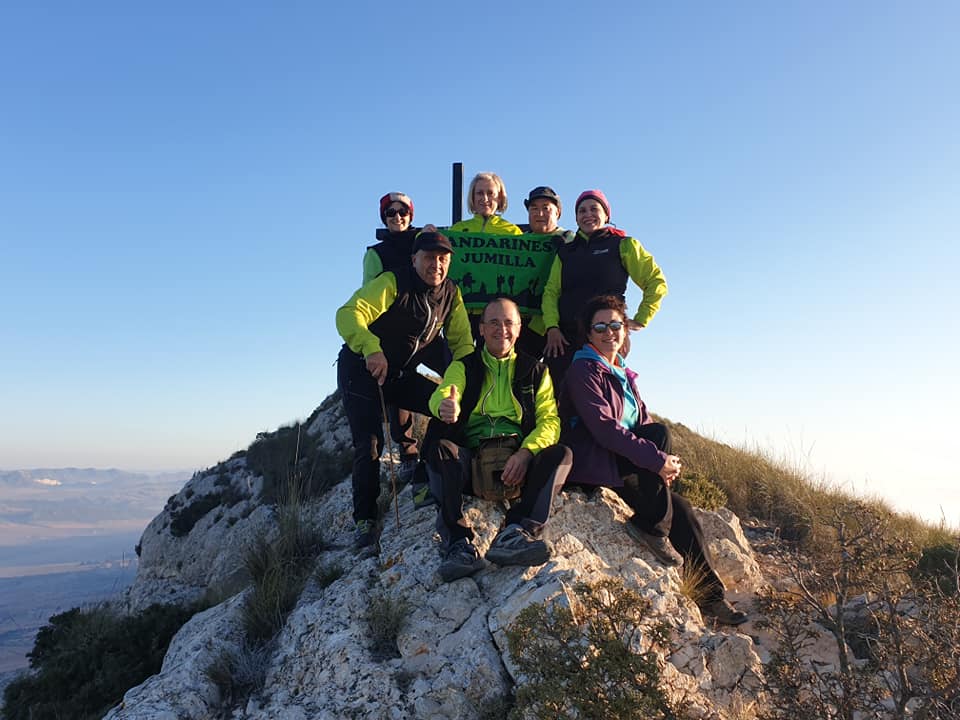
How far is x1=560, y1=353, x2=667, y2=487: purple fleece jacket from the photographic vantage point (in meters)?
4.73

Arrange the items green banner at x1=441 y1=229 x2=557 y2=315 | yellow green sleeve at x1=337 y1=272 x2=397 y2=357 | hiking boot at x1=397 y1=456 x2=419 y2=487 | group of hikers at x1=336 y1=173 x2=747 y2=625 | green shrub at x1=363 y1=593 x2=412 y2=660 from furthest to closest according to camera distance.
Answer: hiking boot at x1=397 y1=456 x2=419 y2=487 → green banner at x1=441 y1=229 x2=557 y2=315 → yellow green sleeve at x1=337 y1=272 x2=397 y2=357 → group of hikers at x1=336 y1=173 x2=747 y2=625 → green shrub at x1=363 y1=593 x2=412 y2=660

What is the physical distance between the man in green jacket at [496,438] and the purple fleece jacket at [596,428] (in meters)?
0.26

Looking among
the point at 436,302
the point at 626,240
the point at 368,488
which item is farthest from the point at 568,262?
the point at 368,488

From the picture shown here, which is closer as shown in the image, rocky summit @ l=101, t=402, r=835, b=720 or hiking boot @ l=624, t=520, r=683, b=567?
rocky summit @ l=101, t=402, r=835, b=720

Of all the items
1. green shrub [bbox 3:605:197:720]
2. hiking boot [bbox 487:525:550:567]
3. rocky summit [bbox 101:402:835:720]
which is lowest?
green shrub [bbox 3:605:197:720]

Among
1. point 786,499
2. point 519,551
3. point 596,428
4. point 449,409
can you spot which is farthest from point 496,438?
point 786,499

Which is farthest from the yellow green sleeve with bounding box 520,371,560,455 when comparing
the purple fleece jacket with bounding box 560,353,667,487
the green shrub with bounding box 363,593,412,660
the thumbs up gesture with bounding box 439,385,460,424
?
the green shrub with bounding box 363,593,412,660

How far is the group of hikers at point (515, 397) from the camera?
180 inches

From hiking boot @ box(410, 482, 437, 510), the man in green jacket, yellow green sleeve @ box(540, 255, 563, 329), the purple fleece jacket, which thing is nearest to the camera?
the man in green jacket

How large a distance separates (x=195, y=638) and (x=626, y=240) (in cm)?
553

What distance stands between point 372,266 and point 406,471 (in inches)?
94.6

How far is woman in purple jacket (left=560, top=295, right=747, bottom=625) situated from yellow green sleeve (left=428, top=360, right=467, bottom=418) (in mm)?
907

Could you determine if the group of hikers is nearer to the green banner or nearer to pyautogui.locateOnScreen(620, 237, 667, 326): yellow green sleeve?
pyautogui.locateOnScreen(620, 237, 667, 326): yellow green sleeve

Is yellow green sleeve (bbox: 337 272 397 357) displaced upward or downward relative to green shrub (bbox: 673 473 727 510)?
upward
